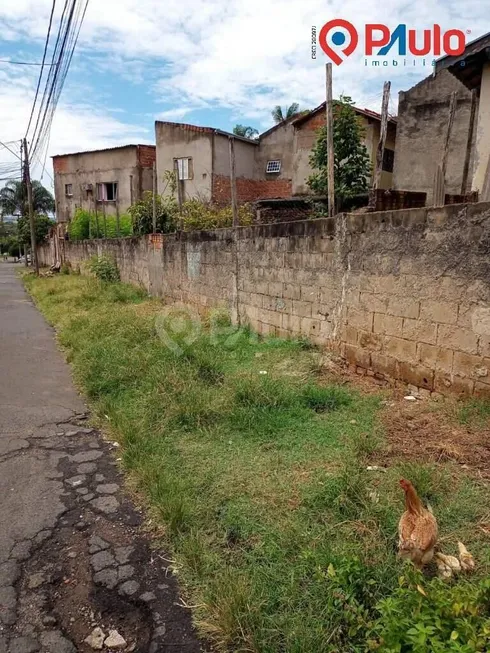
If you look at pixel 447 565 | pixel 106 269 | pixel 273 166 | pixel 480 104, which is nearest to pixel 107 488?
pixel 447 565

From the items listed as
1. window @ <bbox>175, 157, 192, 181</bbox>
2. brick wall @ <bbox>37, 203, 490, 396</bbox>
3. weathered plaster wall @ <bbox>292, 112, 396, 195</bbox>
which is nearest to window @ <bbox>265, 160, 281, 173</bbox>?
weathered plaster wall @ <bbox>292, 112, 396, 195</bbox>

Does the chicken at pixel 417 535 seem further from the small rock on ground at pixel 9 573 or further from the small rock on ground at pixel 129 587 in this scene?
the small rock on ground at pixel 9 573

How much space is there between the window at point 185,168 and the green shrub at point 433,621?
1927 centimetres

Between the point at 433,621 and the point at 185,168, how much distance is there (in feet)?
64.5

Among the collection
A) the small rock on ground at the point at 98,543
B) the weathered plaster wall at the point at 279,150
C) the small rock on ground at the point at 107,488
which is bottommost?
the small rock on ground at the point at 107,488

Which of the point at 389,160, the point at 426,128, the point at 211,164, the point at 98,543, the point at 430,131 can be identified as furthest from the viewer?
the point at 211,164

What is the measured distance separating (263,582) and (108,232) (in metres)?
20.2

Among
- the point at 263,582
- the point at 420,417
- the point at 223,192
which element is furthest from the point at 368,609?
the point at 223,192

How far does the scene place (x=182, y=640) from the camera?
5.86ft

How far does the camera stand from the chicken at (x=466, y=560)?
1914mm

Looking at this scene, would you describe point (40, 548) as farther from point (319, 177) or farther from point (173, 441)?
point (319, 177)

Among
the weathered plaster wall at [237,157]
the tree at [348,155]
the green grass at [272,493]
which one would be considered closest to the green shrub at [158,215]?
the tree at [348,155]

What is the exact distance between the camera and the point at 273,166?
65.0ft

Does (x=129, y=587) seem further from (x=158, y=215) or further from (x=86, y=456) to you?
(x=158, y=215)
